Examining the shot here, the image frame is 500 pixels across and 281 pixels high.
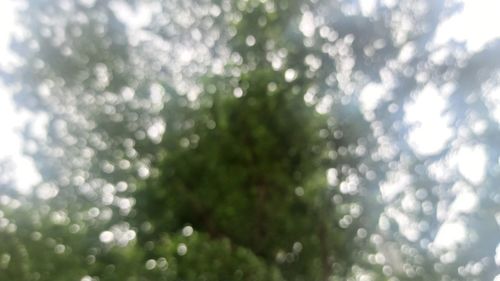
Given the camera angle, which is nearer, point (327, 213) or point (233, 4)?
point (327, 213)

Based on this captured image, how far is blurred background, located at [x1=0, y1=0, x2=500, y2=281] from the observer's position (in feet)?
9.39

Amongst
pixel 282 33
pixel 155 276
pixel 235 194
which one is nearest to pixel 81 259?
pixel 155 276

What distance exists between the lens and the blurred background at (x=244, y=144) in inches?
113

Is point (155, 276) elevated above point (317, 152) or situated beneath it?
situated beneath

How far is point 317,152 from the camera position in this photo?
2961mm

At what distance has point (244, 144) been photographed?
2930 millimetres

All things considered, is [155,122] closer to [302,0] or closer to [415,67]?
[302,0]

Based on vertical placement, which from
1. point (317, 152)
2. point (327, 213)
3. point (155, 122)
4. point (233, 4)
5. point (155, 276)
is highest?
point (233, 4)

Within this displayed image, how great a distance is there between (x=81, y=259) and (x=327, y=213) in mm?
1157

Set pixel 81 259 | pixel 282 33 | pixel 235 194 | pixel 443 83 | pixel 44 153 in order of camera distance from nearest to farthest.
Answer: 1. pixel 81 259
2. pixel 235 194
3. pixel 282 33
4. pixel 44 153
5. pixel 443 83

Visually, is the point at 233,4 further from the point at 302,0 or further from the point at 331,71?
the point at 331,71

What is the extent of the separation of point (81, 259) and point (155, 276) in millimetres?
332

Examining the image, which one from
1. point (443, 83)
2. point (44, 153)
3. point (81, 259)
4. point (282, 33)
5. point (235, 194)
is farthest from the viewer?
point (443, 83)

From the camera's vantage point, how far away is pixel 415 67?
384cm
